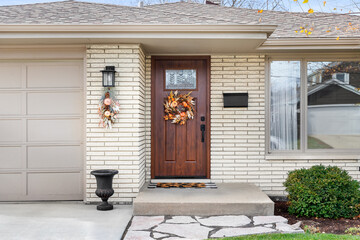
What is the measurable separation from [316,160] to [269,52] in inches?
75.6

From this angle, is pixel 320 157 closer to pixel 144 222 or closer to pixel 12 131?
pixel 144 222

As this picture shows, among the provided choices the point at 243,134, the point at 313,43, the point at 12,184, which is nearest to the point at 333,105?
the point at 313,43

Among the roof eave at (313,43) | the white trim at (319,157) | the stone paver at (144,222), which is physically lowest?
the stone paver at (144,222)

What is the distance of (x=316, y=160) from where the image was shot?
593 centimetres

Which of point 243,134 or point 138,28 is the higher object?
point 138,28

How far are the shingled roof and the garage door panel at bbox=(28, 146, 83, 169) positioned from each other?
1866 mm

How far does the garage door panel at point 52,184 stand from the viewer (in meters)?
5.52

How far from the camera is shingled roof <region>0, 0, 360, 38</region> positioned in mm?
5094

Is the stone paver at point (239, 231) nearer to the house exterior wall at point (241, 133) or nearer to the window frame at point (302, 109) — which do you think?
the house exterior wall at point (241, 133)

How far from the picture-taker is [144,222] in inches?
173

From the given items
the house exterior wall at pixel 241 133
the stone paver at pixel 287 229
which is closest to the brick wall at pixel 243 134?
the house exterior wall at pixel 241 133

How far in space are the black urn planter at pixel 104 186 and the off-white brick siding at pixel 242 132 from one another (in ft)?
4.63

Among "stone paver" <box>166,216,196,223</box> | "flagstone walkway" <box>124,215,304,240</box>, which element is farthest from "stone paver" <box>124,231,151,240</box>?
"stone paver" <box>166,216,196,223</box>

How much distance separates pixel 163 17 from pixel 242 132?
87.5 inches
